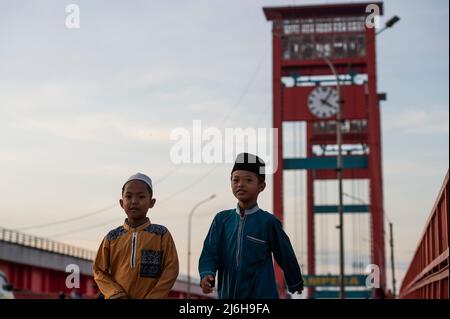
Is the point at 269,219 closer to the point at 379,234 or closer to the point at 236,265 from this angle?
the point at 236,265

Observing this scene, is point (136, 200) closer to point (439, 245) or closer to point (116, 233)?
point (116, 233)

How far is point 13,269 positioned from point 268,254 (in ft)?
113

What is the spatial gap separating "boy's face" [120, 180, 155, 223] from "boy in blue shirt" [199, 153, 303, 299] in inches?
17.9

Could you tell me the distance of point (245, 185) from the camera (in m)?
4.89

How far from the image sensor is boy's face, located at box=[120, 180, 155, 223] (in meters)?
4.85

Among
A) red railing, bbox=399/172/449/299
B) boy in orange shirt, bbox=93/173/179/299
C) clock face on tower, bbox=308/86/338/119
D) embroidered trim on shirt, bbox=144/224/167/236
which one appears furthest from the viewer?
clock face on tower, bbox=308/86/338/119

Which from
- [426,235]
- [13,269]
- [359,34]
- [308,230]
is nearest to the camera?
[426,235]

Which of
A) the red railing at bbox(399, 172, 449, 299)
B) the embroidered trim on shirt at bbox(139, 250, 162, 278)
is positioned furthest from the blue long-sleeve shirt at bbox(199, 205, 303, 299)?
the red railing at bbox(399, 172, 449, 299)

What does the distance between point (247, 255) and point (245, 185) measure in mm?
430

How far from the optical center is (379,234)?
56188 millimetres

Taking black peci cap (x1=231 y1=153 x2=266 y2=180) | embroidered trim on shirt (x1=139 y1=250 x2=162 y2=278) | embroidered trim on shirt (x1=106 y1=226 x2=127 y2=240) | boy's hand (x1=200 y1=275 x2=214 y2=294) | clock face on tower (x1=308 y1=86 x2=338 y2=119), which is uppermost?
clock face on tower (x1=308 y1=86 x2=338 y2=119)

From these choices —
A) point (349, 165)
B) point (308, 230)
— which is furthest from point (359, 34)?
point (308, 230)

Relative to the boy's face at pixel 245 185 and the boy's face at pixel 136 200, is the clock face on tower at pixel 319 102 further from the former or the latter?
the boy's face at pixel 136 200

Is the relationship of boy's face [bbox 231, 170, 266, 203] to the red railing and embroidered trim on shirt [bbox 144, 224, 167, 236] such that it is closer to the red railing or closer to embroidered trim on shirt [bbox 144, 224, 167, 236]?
embroidered trim on shirt [bbox 144, 224, 167, 236]
